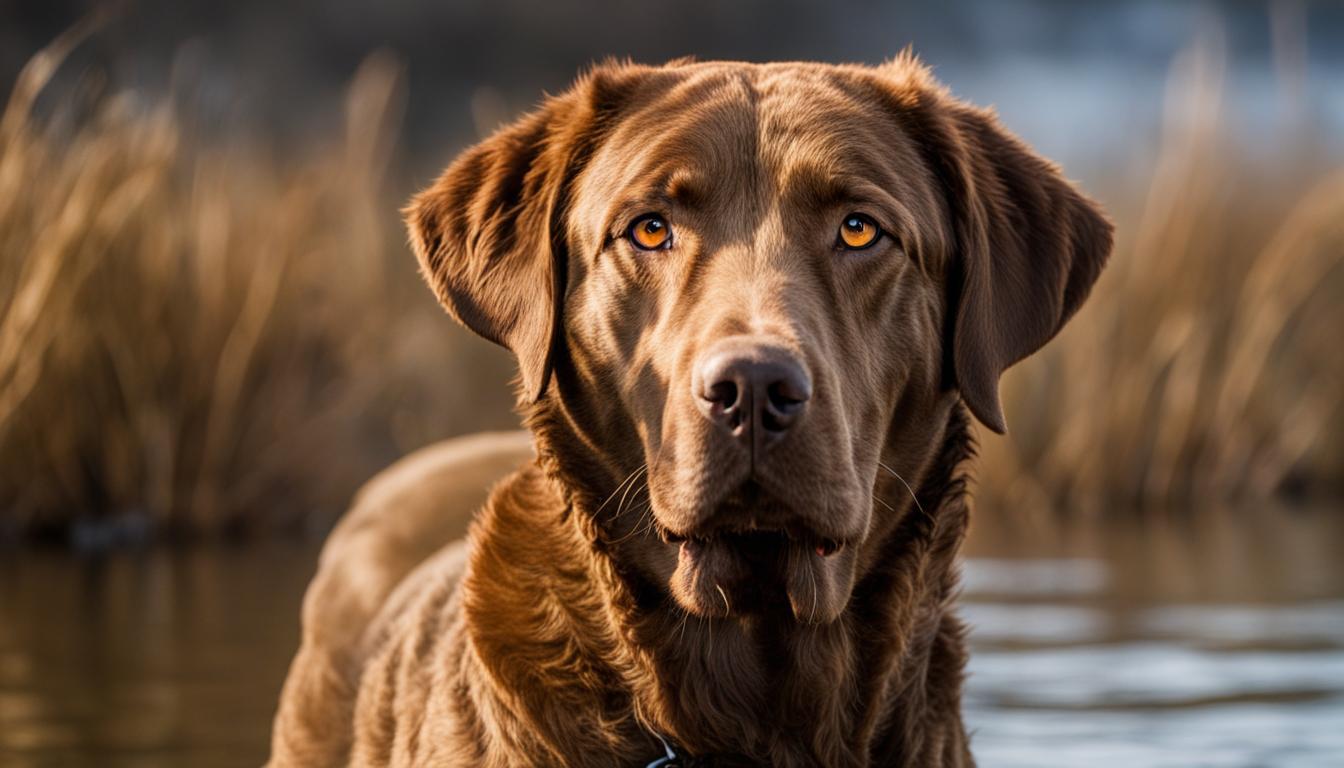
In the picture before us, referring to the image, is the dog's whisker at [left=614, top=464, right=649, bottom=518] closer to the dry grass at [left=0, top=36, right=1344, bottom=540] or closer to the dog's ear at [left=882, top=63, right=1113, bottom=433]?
the dog's ear at [left=882, top=63, right=1113, bottom=433]

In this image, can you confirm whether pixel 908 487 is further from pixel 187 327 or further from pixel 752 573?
pixel 187 327

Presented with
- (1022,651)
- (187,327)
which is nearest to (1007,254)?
(1022,651)

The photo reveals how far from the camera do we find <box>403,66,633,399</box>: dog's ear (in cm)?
440

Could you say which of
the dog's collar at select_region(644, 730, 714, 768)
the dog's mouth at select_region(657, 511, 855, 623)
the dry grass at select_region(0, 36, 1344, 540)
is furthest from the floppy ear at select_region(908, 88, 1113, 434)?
the dry grass at select_region(0, 36, 1344, 540)

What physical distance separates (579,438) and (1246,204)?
33.2 ft

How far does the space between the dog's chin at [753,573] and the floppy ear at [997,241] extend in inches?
22.5

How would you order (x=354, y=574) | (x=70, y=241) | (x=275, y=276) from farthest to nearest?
(x=275, y=276) → (x=70, y=241) → (x=354, y=574)

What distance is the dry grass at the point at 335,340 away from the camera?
10672 mm

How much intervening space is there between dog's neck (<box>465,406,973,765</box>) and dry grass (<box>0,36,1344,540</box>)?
5.85 meters

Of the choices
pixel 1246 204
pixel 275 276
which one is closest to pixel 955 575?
pixel 275 276

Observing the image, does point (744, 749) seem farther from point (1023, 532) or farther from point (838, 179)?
point (1023, 532)

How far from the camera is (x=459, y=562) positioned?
5246 millimetres

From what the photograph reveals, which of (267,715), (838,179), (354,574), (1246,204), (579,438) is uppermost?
(1246,204)

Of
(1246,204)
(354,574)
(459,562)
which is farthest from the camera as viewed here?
(1246,204)
